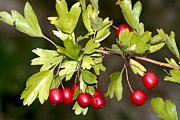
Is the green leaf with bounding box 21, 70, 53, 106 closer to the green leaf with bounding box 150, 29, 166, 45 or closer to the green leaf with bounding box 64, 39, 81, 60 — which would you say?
the green leaf with bounding box 64, 39, 81, 60

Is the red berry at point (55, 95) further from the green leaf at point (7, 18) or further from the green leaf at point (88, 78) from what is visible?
the green leaf at point (7, 18)

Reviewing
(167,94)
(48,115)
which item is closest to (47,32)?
(48,115)

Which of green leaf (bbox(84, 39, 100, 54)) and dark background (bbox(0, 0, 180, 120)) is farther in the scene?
dark background (bbox(0, 0, 180, 120))

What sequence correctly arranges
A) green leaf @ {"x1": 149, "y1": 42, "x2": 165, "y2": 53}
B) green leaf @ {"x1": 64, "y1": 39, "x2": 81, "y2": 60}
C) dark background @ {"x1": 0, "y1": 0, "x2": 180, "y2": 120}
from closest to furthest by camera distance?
1. green leaf @ {"x1": 64, "y1": 39, "x2": 81, "y2": 60}
2. green leaf @ {"x1": 149, "y1": 42, "x2": 165, "y2": 53}
3. dark background @ {"x1": 0, "y1": 0, "x2": 180, "y2": 120}

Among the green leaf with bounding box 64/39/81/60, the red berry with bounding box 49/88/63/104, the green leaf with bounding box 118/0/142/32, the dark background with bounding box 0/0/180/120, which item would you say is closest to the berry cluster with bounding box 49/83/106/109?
the red berry with bounding box 49/88/63/104

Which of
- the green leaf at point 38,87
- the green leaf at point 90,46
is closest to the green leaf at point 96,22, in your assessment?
the green leaf at point 90,46
